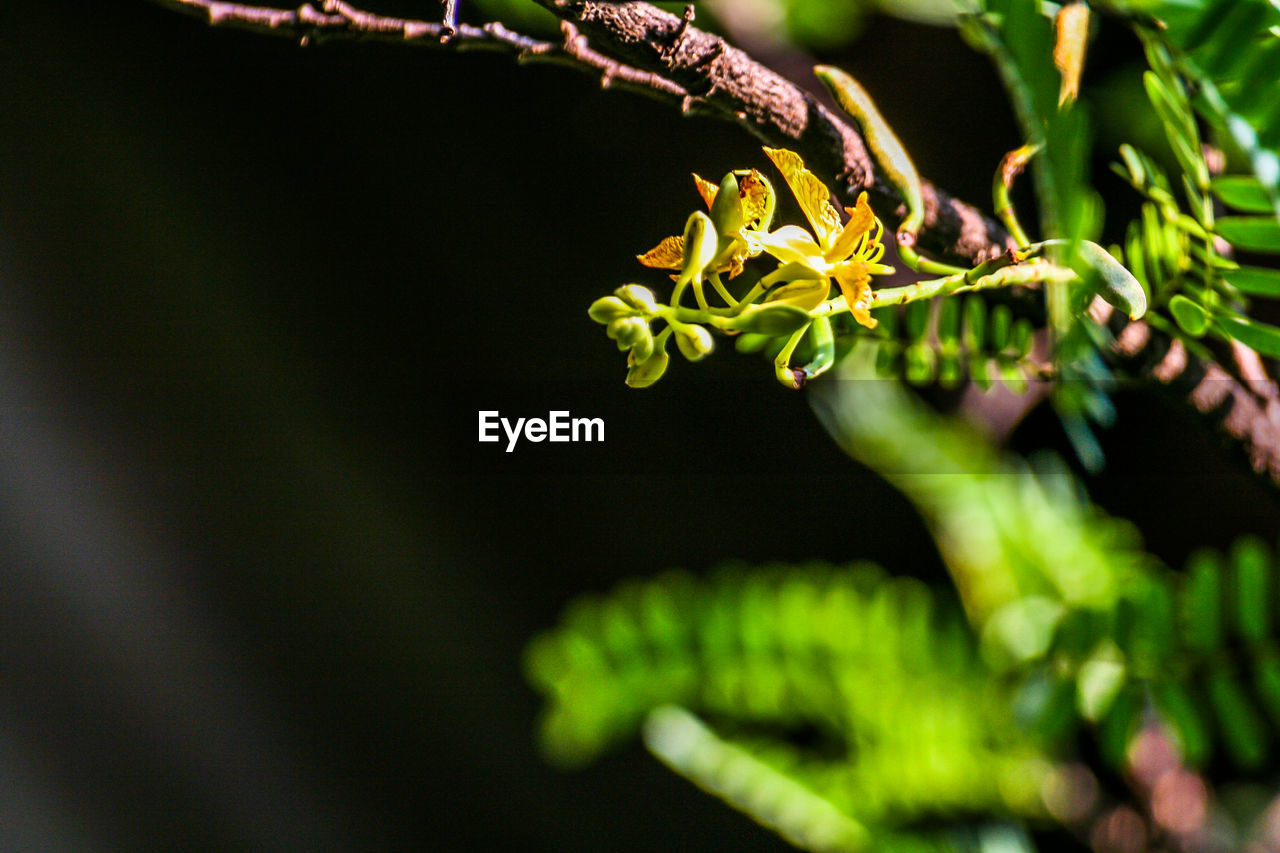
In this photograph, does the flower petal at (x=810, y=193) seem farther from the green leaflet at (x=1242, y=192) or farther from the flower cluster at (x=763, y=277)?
the green leaflet at (x=1242, y=192)

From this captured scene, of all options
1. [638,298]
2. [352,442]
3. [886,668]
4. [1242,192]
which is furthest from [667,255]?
[352,442]

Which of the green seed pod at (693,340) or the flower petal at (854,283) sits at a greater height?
the flower petal at (854,283)

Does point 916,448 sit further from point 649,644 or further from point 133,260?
point 133,260

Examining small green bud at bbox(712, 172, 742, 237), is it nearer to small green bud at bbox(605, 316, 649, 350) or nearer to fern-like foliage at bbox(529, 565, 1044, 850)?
small green bud at bbox(605, 316, 649, 350)

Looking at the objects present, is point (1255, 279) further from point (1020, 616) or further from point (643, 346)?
point (1020, 616)

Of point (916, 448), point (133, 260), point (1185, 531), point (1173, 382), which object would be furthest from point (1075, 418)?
point (133, 260)

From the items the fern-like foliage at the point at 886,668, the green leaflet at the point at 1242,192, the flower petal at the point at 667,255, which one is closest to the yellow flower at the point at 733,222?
the flower petal at the point at 667,255
